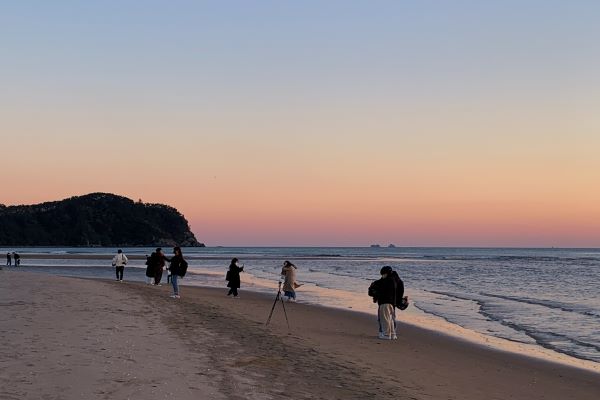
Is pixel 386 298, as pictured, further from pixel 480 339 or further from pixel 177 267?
pixel 177 267

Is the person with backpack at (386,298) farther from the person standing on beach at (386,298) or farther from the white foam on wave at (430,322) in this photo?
the white foam on wave at (430,322)

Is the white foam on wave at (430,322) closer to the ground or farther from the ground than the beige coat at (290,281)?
closer to the ground

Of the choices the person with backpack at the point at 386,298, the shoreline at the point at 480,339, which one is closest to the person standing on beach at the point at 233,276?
the shoreline at the point at 480,339

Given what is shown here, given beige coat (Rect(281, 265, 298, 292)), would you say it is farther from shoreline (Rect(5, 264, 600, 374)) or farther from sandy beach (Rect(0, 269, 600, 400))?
sandy beach (Rect(0, 269, 600, 400))

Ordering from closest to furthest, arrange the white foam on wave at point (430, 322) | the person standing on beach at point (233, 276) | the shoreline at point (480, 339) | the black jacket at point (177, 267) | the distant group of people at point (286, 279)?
the shoreline at point (480, 339)
the white foam on wave at point (430, 322)
the black jacket at point (177, 267)
the distant group of people at point (286, 279)
the person standing on beach at point (233, 276)

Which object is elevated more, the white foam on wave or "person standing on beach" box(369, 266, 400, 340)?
"person standing on beach" box(369, 266, 400, 340)

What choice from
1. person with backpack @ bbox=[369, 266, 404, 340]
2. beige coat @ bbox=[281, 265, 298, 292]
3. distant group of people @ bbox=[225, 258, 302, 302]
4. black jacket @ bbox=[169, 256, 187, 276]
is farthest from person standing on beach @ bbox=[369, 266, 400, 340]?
black jacket @ bbox=[169, 256, 187, 276]

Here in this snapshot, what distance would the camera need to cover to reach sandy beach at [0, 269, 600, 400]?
27.3 feet

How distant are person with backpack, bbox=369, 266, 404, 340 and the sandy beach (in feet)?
1.58

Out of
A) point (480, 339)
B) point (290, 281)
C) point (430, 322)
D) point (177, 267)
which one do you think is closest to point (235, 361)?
point (480, 339)

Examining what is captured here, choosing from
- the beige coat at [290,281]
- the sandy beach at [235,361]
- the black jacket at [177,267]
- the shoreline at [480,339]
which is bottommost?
the shoreline at [480,339]

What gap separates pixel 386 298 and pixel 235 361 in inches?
227

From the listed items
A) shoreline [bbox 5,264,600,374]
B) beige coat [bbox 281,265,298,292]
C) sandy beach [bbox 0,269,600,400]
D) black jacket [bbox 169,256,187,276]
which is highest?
black jacket [bbox 169,256,187,276]

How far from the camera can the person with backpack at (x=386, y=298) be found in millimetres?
15258
